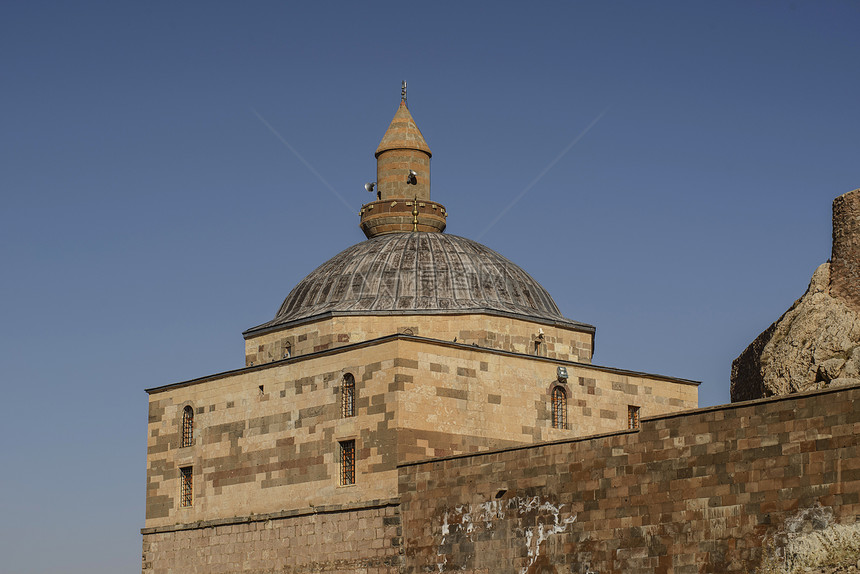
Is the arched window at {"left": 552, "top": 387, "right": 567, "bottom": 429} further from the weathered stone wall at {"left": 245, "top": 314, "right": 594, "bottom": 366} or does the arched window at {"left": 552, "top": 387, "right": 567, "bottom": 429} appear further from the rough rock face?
the rough rock face

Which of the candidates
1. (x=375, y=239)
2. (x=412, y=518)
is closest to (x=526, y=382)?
(x=412, y=518)

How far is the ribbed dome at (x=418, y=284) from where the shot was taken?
4131cm

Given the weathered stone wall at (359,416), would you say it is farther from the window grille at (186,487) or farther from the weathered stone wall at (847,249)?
the weathered stone wall at (847,249)

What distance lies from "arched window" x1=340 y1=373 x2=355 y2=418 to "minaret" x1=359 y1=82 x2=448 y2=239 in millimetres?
10798

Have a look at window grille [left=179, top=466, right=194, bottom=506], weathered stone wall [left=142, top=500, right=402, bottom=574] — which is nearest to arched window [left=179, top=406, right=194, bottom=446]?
window grille [left=179, top=466, right=194, bottom=506]

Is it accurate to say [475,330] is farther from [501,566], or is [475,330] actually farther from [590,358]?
[501,566]

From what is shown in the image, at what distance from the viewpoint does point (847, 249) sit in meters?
29.8

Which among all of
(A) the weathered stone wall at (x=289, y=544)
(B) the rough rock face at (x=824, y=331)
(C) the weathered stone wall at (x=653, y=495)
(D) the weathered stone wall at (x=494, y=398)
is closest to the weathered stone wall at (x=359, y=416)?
(D) the weathered stone wall at (x=494, y=398)

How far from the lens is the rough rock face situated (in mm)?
28672

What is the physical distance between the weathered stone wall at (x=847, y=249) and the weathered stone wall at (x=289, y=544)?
40.1 feet

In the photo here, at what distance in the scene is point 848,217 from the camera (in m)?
29.4

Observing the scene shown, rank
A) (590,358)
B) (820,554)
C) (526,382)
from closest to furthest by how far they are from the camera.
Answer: (820,554), (526,382), (590,358)

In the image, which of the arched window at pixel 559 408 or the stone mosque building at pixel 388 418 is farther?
the arched window at pixel 559 408

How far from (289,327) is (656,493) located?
54.7 ft
